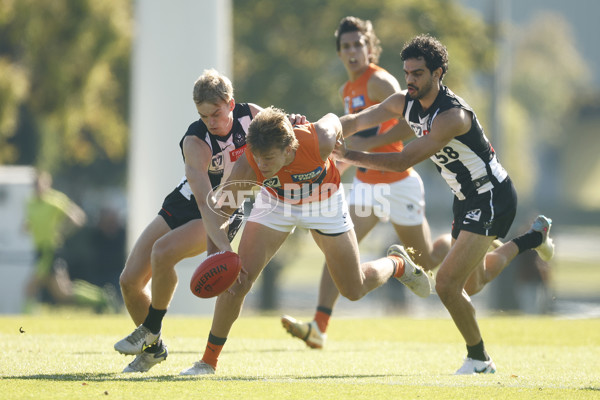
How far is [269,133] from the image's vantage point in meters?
6.59

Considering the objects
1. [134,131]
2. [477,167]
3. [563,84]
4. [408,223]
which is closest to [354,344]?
[408,223]

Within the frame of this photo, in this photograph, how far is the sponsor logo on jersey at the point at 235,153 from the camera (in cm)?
727

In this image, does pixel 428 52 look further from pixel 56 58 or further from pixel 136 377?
pixel 56 58

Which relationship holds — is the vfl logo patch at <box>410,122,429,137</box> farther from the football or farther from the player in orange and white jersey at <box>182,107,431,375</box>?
the football

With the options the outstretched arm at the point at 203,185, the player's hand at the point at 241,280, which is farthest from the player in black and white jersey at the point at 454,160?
the player's hand at the point at 241,280

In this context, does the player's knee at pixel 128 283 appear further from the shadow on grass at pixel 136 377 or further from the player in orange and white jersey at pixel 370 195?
the player in orange and white jersey at pixel 370 195

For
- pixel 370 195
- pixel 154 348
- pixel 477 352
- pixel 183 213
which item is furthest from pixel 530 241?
pixel 154 348

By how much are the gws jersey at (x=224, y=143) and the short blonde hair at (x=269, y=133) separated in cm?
58

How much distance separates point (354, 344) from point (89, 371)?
325 centimetres

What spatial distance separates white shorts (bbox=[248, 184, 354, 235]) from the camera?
23.5ft

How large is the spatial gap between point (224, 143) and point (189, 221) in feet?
2.18

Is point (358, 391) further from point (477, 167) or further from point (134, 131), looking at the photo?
point (134, 131)

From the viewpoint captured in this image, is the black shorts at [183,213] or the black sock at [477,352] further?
the black sock at [477,352]

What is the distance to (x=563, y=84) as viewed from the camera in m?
88.4
